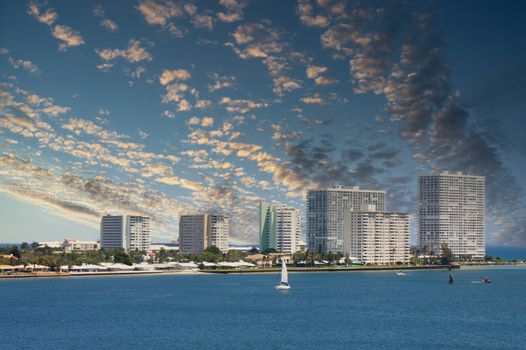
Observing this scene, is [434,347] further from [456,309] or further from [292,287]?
[292,287]

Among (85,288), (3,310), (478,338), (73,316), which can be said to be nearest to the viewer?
(478,338)

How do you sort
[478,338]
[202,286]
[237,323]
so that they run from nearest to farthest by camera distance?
[478,338], [237,323], [202,286]

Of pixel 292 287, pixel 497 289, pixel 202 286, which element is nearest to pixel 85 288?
pixel 202 286

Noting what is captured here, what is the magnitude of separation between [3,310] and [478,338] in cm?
8240

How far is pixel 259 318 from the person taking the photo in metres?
116

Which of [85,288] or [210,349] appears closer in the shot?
[210,349]

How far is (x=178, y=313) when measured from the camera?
123 metres

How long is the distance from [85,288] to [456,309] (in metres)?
97.6

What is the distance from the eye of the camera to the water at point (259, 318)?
90.6 m

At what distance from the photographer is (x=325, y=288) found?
187750mm

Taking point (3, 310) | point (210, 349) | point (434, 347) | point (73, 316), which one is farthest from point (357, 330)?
point (3, 310)

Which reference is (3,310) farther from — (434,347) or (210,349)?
(434,347)

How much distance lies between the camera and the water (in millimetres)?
90562

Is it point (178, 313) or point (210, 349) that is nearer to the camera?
point (210, 349)
